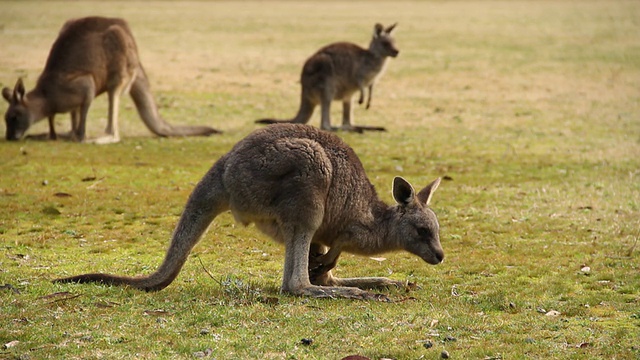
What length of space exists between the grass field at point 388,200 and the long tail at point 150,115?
23 centimetres

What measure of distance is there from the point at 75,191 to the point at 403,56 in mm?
17697

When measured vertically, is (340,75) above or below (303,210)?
below

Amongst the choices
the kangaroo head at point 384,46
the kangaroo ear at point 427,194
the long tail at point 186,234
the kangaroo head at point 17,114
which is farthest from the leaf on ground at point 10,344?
the kangaroo head at point 384,46

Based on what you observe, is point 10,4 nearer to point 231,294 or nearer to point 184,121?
point 184,121

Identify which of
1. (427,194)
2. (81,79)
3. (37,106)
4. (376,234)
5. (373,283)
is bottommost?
(37,106)

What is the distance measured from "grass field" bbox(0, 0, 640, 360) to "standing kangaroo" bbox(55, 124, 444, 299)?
292mm

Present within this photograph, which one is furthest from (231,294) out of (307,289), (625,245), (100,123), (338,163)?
(100,123)

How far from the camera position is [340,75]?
1669 cm

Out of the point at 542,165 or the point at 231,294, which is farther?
the point at 542,165

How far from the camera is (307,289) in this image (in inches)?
271

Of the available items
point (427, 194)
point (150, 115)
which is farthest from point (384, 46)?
point (427, 194)

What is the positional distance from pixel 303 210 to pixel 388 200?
4.47 metres

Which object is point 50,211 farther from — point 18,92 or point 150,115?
point 150,115

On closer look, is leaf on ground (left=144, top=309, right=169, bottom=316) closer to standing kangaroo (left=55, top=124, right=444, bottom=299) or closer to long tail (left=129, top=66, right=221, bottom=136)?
standing kangaroo (left=55, top=124, right=444, bottom=299)
